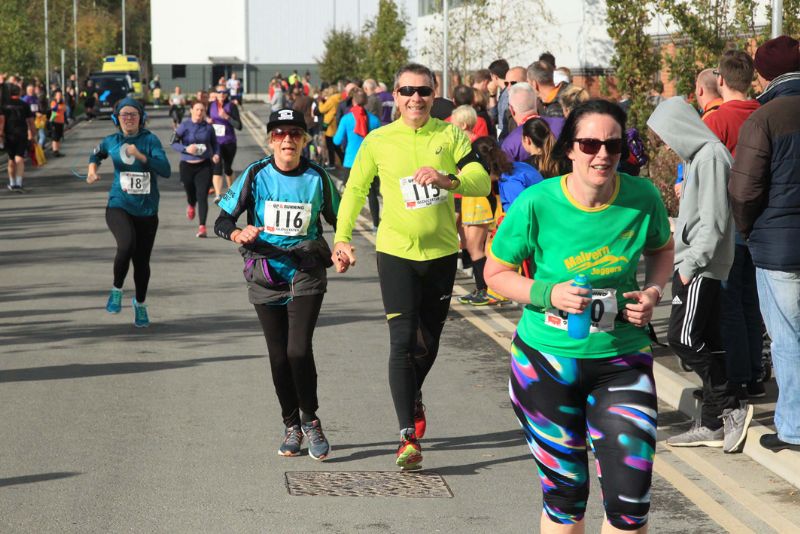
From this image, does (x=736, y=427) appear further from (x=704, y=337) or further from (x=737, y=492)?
(x=737, y=492)

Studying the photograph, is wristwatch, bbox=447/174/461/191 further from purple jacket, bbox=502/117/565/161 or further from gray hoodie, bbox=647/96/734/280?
purple jacket, bbox=502/117/565/161

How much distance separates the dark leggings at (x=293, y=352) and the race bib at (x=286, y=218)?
370 millimetres

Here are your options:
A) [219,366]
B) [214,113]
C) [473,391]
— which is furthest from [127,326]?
[214,113]

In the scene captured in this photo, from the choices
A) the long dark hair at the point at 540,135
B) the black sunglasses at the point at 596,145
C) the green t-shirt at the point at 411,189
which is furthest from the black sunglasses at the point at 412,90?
the black sunglasses at the point at 596,145

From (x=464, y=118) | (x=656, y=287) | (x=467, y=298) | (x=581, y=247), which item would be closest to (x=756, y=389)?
(x=656, y=287)

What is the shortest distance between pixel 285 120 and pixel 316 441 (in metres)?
1.70

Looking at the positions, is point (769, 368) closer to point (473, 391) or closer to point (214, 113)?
point (473, 391)

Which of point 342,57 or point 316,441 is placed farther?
point 342,57

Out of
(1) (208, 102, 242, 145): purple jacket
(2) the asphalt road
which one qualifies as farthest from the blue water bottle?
(1) (208, 102, 242, 145): purple jacket

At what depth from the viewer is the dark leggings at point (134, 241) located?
1165 cm

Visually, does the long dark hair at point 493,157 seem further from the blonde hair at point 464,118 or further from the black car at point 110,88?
the black car at point 110,88

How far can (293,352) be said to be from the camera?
7430mm

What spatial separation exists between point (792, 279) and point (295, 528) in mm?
2883

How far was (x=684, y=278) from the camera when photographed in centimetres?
762
